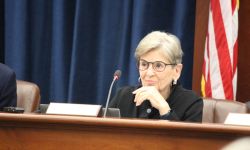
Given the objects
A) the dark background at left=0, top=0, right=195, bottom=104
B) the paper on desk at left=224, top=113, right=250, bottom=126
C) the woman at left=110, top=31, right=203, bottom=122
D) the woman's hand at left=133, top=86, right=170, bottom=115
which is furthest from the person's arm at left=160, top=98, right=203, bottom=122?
the dark background at left=0, top=0, right=195, bottom=104

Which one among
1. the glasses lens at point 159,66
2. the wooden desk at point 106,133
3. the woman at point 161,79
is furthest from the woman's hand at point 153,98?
the wooden desk at point 106,133

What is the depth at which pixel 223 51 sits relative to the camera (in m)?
3.28

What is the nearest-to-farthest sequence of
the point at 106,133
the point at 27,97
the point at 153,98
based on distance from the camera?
the point at 106,133 < the point at 153,98 < the point at 27,97

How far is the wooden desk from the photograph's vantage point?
1.58 m

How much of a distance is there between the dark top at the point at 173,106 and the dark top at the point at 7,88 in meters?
0.55

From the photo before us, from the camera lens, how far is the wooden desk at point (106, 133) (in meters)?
1.58

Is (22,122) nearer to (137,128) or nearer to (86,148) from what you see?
(86,148)

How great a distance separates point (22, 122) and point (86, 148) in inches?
9.7

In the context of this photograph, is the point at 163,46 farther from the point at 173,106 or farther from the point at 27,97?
the point at 27,97

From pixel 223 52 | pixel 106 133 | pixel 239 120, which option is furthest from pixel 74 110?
pixel 223 52

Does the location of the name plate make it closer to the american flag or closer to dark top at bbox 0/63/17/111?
dark top at bbox 0/63/17/111

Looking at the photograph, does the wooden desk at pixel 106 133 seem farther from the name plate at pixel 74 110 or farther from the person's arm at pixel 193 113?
the person's arm at pixel 193 113

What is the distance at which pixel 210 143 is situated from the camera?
1.59 m

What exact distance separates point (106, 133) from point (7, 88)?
116 centimetres
